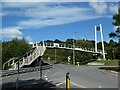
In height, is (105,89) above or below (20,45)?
below

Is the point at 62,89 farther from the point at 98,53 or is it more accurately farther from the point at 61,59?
the point at 61,59

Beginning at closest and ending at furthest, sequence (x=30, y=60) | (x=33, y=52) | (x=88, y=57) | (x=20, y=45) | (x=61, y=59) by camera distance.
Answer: (x=30, y=60) → (x=33, y=52) → (x=20, y=45) → (x=88, y=57) → (x=61, y=59)

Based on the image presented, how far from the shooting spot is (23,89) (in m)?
20.2

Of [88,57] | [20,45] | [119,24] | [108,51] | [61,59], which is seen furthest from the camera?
[108,51]

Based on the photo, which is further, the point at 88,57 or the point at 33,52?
the point at 88,57

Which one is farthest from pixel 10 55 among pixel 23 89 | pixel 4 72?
pixel 23 89

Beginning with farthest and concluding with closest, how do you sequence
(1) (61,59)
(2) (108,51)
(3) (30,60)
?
1. (2) (108,51)
2. (1) (61,59)
3. (3) (30,60)

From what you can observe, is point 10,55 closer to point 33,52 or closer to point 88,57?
point 33,52

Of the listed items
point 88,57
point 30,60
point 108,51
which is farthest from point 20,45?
point 108,51

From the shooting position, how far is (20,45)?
75.4 m

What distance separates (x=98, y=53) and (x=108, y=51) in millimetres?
23917

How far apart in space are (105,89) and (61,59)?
112835mm

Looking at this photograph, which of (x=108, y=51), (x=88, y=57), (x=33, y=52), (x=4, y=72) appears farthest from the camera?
(x=108, y=51)

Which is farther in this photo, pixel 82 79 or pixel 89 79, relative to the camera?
pixel 82 79
